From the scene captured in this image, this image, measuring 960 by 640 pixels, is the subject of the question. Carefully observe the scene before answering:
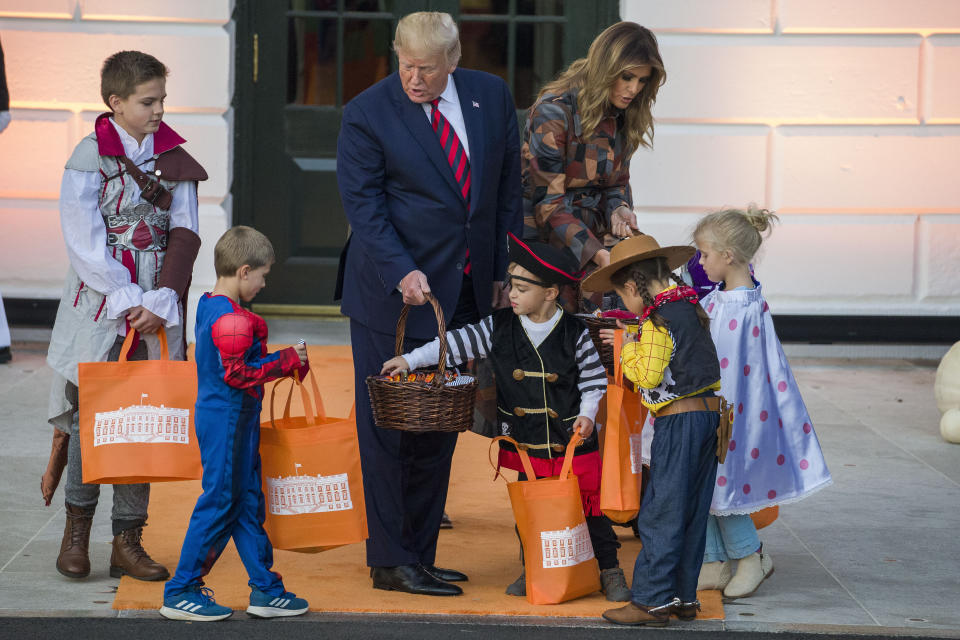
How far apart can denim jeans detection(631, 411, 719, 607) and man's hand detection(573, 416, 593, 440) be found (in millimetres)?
226

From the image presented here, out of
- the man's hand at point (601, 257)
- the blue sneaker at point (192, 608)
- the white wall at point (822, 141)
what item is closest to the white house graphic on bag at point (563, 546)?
the man's hand at point (601, 257)

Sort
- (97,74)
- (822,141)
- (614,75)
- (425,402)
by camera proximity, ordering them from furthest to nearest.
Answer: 1. (822,141)
2. (97,74)
3. (614,75)
4. (425,402)

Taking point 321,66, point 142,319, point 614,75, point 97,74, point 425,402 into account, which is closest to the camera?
point 425,402

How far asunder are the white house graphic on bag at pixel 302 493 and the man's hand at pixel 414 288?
0.62 m

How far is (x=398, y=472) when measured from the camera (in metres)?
4.54

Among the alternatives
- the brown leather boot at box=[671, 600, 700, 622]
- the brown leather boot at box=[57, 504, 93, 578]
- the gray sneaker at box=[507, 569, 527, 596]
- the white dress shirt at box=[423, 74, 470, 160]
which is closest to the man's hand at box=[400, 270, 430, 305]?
the white dress shirt at box=[423, 74, 470, 160]

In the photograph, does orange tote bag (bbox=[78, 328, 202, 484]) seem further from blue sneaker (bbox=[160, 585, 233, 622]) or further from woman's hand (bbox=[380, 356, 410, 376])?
woman's hand (bbox=[380, 356, 410, 376])

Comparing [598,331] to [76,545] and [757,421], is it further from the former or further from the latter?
[76,545]

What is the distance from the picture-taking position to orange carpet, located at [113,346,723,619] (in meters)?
4.37

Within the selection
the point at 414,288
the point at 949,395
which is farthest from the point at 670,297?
the point at 949,395

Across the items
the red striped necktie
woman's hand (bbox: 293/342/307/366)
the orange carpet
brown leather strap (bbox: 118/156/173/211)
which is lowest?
the orange carpet

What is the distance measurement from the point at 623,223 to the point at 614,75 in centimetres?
54

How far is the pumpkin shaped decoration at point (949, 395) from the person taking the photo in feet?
22.2

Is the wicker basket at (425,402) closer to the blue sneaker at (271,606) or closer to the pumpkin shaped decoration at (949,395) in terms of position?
the blue sneaker at (271,606)
